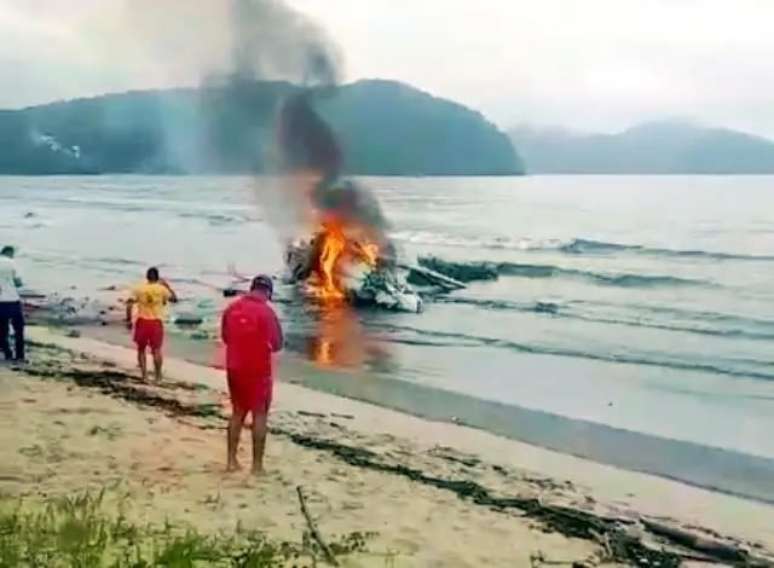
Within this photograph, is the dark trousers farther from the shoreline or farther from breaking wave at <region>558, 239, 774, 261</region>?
breaking wave at <region>558, 239, 774, 261</region>

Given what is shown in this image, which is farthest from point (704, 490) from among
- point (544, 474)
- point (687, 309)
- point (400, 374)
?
point (687, 309)

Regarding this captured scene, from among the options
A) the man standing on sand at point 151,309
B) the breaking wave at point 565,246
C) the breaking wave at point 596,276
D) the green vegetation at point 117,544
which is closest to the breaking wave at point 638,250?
the breaking wave at point 565,246

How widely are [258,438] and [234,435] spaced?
236mm

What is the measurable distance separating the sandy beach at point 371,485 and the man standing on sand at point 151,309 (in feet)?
2.60

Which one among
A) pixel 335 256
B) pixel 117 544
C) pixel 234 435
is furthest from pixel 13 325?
pixel 335 256

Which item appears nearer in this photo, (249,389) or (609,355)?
(249,389)

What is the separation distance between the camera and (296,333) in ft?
85.9

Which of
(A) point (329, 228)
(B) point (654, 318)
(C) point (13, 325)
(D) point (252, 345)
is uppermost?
(A) point (329, 228)

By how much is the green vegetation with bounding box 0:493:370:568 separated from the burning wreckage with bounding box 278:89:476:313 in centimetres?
2519

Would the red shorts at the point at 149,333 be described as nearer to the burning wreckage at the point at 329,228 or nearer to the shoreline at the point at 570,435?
the shoreline at the point at 570,435

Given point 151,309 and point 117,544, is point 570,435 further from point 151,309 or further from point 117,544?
point 117,544

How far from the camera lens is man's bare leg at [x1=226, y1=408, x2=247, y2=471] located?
10.6 metres

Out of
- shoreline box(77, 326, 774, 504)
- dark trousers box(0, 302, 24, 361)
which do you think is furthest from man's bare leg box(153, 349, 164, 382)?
shoreline box(77, 326, 774, 504)

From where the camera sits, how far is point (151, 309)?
15625mm
